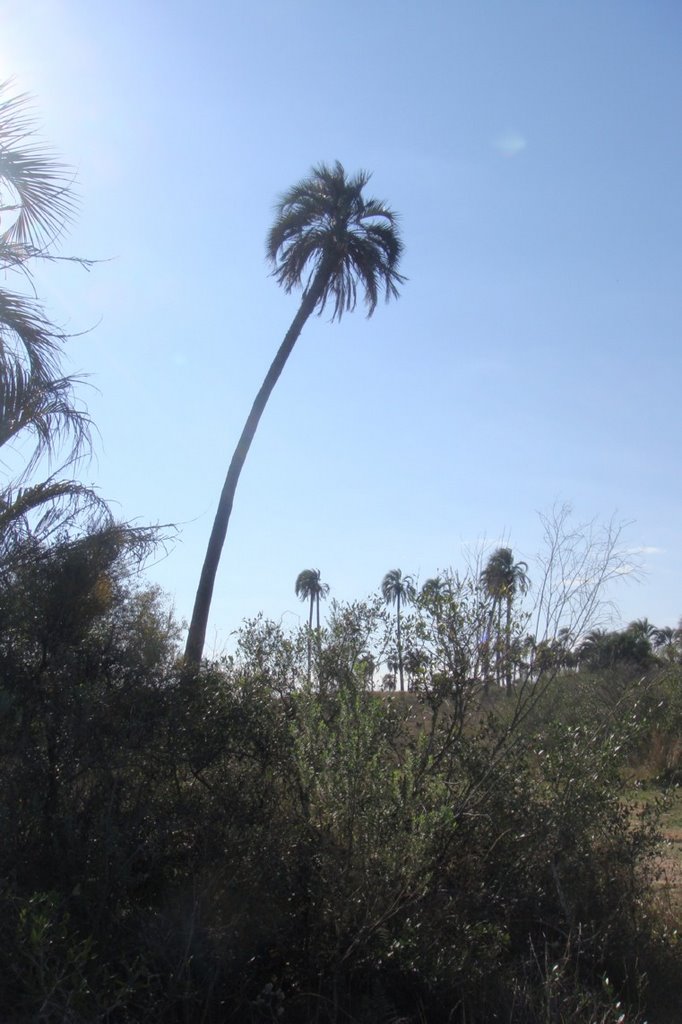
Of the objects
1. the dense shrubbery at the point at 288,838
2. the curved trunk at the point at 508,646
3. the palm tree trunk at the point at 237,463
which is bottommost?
the dense shrubbery at the point at 288,838

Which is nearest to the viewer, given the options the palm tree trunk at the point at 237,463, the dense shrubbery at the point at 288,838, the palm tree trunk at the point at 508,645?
the dense shrubbery at the point at 288,838

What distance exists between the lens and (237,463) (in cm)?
1502

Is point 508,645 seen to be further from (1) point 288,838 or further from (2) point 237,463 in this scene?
(2) point 237,463

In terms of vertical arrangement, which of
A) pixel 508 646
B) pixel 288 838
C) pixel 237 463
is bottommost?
pixel 288 838

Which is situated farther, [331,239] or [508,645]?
[331,239]

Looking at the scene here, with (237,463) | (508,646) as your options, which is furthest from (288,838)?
(237,463)

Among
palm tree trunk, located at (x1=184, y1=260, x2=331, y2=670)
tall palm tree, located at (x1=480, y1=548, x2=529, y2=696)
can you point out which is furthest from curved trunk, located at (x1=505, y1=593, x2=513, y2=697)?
palm tree trunk, located at (x1=184, y1=260, x2=331, y2=670)

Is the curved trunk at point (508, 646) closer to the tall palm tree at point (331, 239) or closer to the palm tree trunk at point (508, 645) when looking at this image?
the palm tree trunk at point (508, 645)

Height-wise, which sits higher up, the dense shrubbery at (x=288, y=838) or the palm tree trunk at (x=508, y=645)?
the palm tree trunk at (x=508, y=645)

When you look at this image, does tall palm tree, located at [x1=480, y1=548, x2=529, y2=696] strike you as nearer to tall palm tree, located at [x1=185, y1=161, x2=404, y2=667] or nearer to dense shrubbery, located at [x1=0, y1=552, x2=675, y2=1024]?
dense shrubbery, located at [x1=0, y1=552, x2=675, y2=1024]

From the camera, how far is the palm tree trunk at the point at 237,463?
14.1m

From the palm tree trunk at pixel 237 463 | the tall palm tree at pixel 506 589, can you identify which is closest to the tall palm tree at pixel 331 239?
the palm tree trunk at pixel 237 463

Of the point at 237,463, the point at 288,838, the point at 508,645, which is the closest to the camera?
the point at 288,838

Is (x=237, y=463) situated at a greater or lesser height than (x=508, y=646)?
greater
